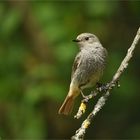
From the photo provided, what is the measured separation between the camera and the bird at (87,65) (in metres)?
→ 6.16

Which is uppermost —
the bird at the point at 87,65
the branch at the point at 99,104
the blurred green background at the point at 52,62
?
the branch at the point at 99,104

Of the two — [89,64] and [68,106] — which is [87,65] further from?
[68,106]

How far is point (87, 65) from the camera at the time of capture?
250 inches

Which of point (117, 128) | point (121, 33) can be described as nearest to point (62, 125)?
point (117, 128)

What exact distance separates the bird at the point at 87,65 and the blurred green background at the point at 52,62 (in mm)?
1829

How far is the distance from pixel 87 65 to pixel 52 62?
8.14 feet

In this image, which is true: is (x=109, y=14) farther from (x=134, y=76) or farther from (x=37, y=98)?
(x=37, y=98)

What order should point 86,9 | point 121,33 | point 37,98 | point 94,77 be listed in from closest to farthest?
point 94,77 < point 37,98 < point 86,9 < point 121,33

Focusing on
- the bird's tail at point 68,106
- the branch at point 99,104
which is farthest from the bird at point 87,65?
the branch at point 99,104

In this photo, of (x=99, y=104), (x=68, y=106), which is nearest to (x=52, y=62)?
(x=68, y=106)

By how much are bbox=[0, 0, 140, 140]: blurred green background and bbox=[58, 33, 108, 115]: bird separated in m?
1.83

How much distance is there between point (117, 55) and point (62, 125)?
1.12 metres

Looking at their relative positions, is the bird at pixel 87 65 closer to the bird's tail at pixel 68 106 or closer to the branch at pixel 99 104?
the bird's tail at pixel 68 106

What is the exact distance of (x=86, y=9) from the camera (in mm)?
8789
